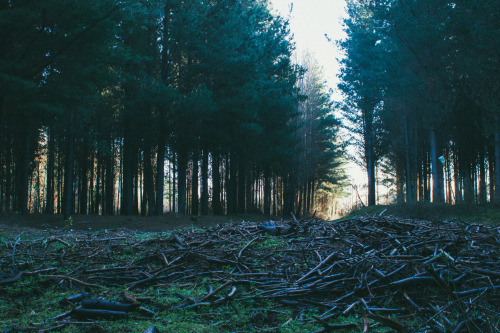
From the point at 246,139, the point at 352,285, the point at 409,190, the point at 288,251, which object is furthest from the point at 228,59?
the point at 352,285

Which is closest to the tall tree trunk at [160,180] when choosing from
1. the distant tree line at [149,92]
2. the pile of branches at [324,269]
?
the distant tree line at [149,92]

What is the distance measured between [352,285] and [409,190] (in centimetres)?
1871

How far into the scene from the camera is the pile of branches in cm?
223

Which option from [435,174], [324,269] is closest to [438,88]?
[435,174]

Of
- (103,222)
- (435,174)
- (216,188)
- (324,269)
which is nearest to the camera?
(324,269)

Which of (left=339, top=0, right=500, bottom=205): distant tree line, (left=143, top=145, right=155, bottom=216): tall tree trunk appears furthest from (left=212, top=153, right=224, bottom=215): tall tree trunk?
(left=339, top=0, right=500, bottom=205): distant tree line

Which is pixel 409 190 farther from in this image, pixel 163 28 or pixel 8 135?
pixel 8 135

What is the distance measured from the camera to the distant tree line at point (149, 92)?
1112 cm

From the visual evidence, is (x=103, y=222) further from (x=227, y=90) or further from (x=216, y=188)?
(x=216, y=188)

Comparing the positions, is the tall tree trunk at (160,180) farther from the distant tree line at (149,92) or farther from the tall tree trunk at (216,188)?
the tall tree trunk at (216,188)

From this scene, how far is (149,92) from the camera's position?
1552 centimetres

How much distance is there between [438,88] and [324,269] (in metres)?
16.5

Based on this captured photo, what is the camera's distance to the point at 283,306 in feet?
8.35

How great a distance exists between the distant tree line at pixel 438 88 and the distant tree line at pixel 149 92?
18.4 ft
